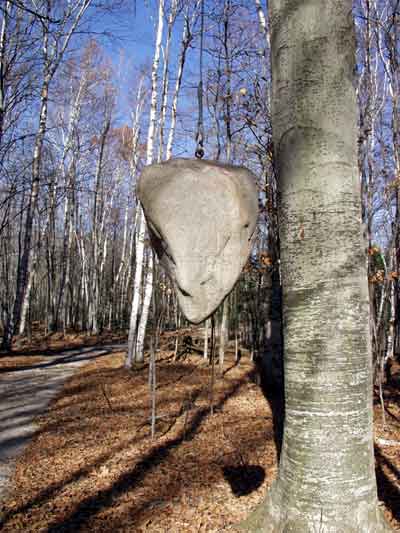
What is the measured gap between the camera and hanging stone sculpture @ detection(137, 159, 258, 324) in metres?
1.70

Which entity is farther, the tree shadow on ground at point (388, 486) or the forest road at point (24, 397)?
the forest road at point (24, 397)

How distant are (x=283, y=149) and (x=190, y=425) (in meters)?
4.93

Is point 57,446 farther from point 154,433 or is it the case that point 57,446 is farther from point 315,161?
point 315,161

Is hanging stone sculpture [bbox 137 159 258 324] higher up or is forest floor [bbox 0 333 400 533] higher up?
hanging stone sculpture [bbox 137 159 258 324]

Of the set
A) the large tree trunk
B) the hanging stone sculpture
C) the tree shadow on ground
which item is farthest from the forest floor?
the hanging stone sculpture

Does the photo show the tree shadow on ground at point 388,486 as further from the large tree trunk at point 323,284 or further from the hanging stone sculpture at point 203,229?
the hanging stone sculpture at point 203,229

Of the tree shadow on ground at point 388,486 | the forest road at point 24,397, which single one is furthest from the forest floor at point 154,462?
the forest road at point 24,397

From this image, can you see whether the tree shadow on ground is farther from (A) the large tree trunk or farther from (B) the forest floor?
Answer: (A) the large tree trunk

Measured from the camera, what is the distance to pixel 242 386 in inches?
357

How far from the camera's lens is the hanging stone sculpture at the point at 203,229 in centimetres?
170

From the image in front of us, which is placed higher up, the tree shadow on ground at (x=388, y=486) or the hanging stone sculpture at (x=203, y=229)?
the hanging stone sculpture at (x=203, y=229)

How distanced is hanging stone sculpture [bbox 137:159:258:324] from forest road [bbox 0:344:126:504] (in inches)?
151

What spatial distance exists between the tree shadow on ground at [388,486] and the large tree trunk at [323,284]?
1517 mm

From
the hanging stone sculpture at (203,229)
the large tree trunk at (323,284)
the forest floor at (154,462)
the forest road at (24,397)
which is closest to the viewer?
the hanging stone sculpture at (203,229)
